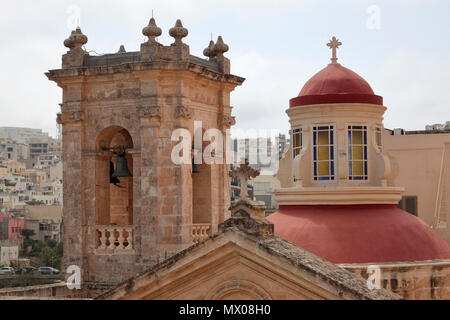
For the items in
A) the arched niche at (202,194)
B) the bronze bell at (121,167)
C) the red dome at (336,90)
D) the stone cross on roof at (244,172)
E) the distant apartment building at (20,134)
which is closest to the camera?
the stone cross on roof at (244,172)

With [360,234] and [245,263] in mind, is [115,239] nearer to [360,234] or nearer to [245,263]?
[360,234]

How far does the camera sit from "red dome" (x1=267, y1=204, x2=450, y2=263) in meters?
18.5

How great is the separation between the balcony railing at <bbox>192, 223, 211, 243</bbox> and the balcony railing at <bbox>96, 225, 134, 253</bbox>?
163 centimetres

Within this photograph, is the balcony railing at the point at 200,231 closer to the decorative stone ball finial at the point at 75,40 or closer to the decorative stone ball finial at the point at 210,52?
the decorative stone ball finial at the point at 210,52

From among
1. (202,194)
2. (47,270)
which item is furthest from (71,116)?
(47,270)

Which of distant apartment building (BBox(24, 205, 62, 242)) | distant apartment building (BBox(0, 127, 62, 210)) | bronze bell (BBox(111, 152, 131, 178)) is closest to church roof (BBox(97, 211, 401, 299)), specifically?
bronze bell (BBox(111, 152, 131, 178))

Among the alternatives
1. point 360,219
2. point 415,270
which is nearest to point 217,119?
point 360,219

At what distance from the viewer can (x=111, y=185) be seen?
900 inches

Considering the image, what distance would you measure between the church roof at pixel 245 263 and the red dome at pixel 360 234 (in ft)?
12.6

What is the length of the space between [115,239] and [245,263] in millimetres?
8083

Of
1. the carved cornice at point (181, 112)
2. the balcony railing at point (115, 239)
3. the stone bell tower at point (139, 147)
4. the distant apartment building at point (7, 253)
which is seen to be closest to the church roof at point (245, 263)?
the stone bell tower at point (139, 147)

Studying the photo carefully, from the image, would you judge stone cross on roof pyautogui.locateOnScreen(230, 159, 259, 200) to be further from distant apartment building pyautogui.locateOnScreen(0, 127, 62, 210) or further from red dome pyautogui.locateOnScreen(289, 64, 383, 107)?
distant apartment building pyautogui.locateOnScreen(0, 127, 62, 210)

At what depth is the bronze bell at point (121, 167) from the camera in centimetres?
2173

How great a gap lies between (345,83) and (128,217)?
24.3 feet
